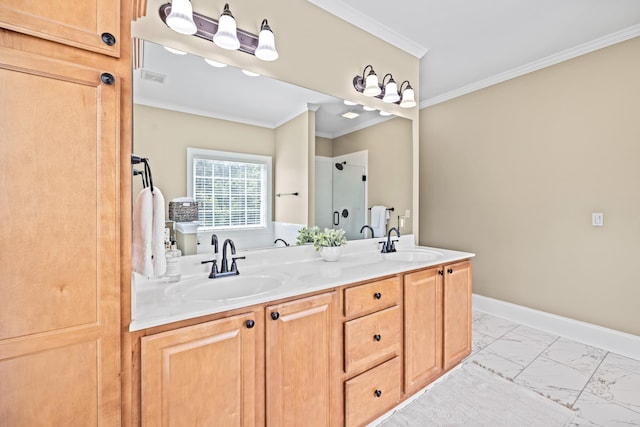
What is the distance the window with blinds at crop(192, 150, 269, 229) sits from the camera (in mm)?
1640

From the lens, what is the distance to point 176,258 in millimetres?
1434

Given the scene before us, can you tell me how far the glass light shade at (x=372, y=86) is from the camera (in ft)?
7.45

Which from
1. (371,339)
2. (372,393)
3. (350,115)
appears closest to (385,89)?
(350,115)

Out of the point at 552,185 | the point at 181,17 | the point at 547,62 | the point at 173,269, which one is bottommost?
the point at 173,269

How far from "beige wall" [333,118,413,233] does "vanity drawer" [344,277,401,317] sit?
968 mm

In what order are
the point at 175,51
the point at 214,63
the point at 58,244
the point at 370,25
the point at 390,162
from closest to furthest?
the point at 58,244 < the point at 175,51 < the point at 214,63 < the point at 370,25 < the point at 390,162

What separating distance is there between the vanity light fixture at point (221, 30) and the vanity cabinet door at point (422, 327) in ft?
5.21

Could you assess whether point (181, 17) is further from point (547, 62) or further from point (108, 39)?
point (547, 62)

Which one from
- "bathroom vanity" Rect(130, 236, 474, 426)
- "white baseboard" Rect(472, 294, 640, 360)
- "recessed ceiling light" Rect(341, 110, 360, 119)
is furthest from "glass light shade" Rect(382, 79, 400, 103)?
"white baseboard" Rect(472, 294, 640, 360)

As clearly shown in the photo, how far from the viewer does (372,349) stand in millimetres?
1564

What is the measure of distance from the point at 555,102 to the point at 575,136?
15.1 inches

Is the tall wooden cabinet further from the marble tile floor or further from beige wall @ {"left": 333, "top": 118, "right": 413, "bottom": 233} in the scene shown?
the marble tile floor

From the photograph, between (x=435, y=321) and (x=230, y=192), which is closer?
(x=230, y=192)

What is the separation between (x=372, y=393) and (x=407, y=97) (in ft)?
7.36
